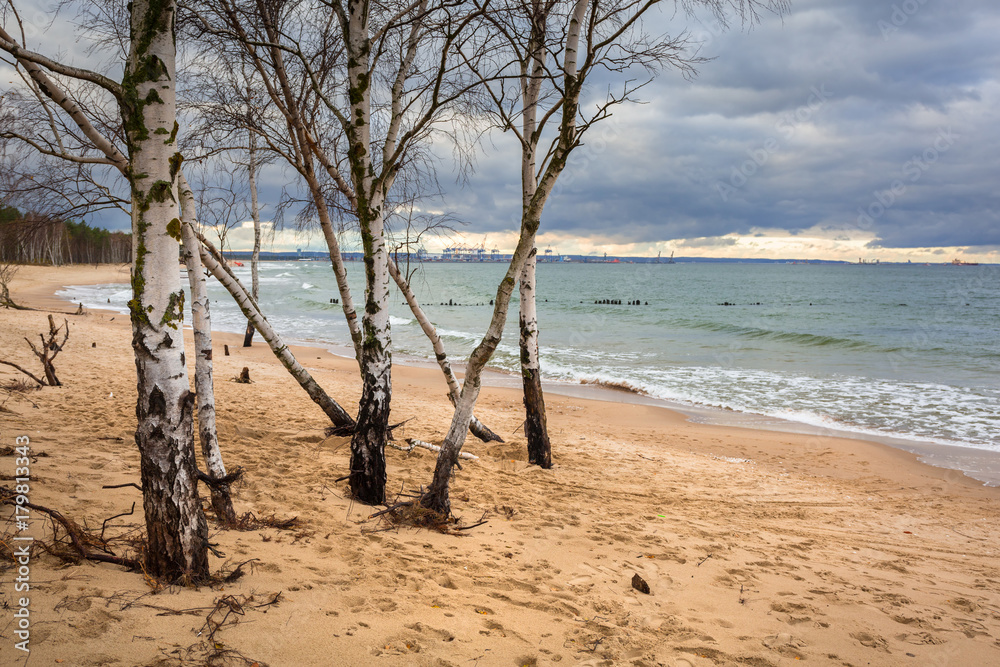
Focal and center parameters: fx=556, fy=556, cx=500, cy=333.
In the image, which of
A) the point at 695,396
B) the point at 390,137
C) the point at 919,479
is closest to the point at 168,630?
the point at 390,137

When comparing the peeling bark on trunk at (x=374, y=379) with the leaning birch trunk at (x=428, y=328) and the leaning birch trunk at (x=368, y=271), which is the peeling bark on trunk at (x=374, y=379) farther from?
the leaning birch trunk at (x=428, y=328)

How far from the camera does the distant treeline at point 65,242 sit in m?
4.77

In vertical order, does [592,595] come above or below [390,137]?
below

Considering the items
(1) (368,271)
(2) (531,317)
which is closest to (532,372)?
(2) (531,317)

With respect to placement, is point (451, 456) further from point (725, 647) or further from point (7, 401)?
point (7, 401)

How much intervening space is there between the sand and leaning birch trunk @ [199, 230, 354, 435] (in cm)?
50

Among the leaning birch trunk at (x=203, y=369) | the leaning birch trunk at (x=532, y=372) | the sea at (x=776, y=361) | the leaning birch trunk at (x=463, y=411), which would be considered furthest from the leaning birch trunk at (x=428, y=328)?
the leaning birch trunk at (x=203, y=369)

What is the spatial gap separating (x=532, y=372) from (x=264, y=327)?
337 cm

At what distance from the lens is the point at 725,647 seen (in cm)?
354

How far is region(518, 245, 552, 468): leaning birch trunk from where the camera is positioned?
23.8 ft

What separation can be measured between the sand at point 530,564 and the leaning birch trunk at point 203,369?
408 mm

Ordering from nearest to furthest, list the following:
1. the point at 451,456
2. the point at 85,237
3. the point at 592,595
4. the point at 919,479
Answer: the point at 592,595
the point at 451,456
the point at 919,479
the point at 85,237

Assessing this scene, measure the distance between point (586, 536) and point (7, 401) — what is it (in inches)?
299

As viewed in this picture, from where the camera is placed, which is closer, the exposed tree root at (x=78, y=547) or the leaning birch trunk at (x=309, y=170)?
the exposed tree root at (x=78, y=547)
